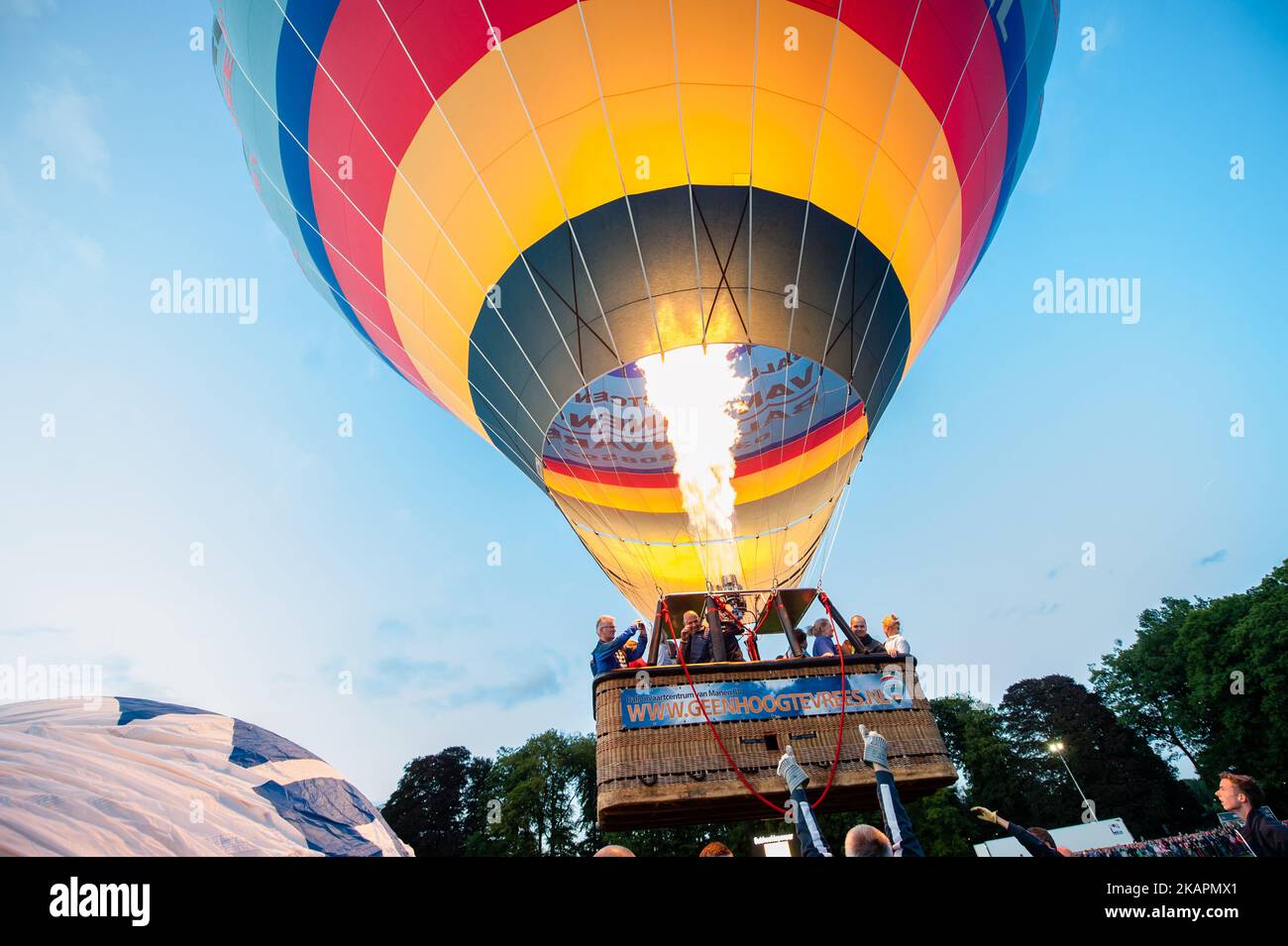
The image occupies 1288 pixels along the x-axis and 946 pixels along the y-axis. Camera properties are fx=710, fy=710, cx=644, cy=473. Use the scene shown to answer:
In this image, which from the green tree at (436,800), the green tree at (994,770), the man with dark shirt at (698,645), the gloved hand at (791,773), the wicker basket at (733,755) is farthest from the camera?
the green tree at (436,800)

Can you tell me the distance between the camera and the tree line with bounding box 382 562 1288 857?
2095 centimetres

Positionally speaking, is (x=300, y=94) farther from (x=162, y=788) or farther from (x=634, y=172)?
(x=162, y=788)

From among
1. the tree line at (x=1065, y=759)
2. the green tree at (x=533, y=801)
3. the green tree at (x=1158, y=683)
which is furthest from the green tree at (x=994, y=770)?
the green tree at (x=533, y=801)

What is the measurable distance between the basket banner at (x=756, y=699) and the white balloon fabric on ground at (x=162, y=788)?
1.39 meters

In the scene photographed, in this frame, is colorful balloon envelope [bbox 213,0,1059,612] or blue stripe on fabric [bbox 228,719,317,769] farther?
colorful balloon envelope [bbox 213,0,1059,612]

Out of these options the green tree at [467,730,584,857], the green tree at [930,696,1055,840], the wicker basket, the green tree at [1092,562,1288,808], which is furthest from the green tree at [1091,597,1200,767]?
the wicker basket

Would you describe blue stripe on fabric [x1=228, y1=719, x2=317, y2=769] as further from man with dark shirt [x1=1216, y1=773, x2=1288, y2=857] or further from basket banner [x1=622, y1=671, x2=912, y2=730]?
man with dark shirt [x1=1216, y1=773, x2=1288, y2=857]

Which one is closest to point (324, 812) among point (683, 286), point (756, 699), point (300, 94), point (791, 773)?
point (756, 699)

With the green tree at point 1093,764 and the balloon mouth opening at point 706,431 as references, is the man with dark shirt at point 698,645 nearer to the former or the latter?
the balloon mouth opening at point 706,431

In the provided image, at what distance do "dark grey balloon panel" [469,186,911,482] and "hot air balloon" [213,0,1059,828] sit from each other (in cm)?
2

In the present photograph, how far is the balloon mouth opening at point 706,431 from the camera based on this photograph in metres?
6.29

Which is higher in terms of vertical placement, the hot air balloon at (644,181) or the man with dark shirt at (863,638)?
the hot air balloon at (644,181)
